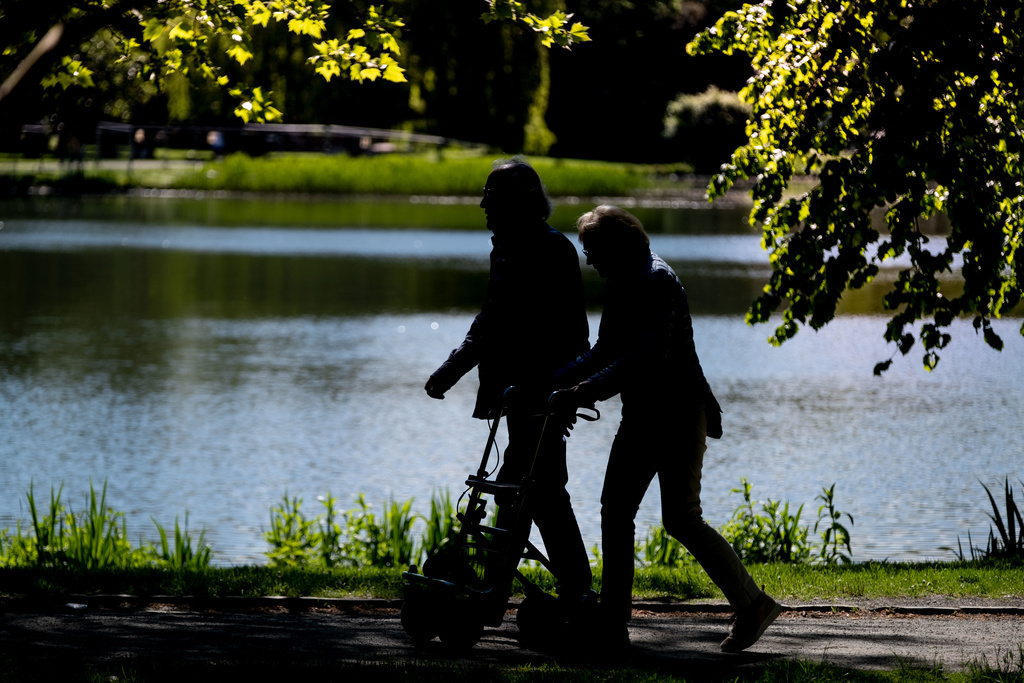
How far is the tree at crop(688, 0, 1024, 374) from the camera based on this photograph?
23.5 feet

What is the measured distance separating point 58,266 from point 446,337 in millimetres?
10924

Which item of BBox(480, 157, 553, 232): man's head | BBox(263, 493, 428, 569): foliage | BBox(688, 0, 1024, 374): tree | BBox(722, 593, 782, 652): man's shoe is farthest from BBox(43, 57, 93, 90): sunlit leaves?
BBox(722, 593, 782, 652): man's shoe

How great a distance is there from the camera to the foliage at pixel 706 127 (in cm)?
6400

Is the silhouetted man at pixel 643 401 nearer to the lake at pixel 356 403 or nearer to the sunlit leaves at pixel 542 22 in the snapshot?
the sunlit leaves at pixel 542 22

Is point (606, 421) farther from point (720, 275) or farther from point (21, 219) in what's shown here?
point (21, 219)

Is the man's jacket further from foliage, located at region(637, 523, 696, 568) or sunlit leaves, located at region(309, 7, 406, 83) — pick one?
foliage, located at region(637, 523, 696, 568)

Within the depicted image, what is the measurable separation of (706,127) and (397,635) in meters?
60.6

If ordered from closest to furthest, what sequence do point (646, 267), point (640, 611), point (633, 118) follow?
1. point (646, 267)
2. point (640, 611)
3. point (633, 118)

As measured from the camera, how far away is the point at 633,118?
7094 cm

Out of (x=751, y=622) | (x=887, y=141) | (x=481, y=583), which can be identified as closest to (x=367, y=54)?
(x=887, y=141)

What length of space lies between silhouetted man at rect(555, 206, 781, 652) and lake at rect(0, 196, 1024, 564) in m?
3.86

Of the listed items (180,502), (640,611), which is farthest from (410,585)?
(180,502)

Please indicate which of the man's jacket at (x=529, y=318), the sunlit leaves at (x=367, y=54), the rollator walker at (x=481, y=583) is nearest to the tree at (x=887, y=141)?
the sunlit leaves at (x=367, y=54)

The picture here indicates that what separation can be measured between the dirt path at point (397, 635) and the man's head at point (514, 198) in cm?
175
